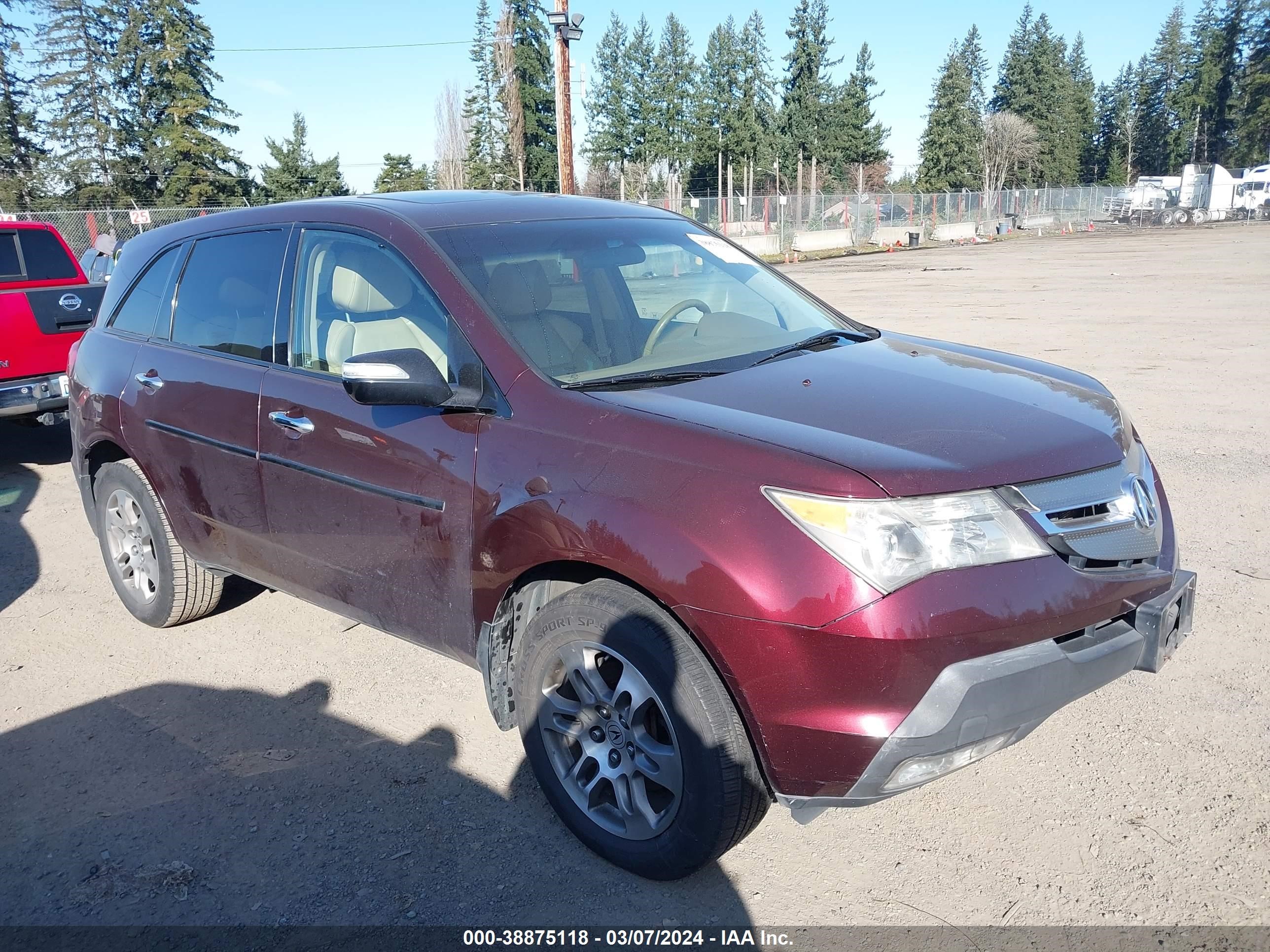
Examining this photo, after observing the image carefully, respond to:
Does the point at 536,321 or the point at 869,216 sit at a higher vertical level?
the point at 869,216

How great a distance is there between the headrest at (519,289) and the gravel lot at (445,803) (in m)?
1.58

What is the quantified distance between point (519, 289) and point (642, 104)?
8192 cm

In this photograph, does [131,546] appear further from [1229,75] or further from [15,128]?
[1229,75]

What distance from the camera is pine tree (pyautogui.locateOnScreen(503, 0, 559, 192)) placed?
223ft

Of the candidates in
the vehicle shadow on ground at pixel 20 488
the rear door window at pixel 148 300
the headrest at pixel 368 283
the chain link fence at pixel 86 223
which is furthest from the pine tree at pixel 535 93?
the headrest at pixel 368 283

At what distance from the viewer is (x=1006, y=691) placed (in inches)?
96.8

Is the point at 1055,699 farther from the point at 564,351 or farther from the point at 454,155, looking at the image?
the point at 454,155

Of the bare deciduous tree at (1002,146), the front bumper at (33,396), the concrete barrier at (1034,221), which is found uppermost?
the bare deciduous tree at (1002,146)

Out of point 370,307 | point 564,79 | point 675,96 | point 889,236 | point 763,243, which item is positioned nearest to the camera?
point 370,307

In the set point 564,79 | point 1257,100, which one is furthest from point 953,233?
point 1257,100

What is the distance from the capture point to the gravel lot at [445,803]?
279 cm

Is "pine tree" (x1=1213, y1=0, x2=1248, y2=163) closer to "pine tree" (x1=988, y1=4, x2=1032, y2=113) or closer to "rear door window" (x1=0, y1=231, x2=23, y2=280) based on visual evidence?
"pine tree" (x1=988, y1=4, x2=1032, y2=113)

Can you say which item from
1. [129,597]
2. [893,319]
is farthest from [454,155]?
[129,597]

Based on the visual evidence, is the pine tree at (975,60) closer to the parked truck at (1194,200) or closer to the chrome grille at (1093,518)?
the parked truck at (1194,200)
